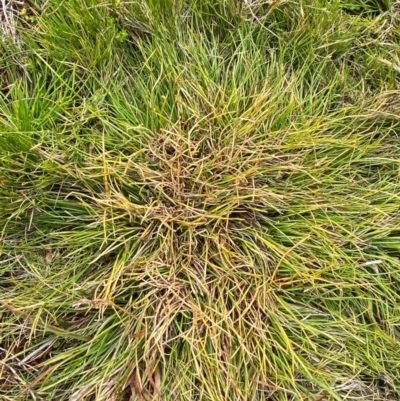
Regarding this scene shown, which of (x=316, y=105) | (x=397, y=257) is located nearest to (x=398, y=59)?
(x=316, y=105)

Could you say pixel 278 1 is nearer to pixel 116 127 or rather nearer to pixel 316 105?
pixel 316 105

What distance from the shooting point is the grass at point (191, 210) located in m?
1.18

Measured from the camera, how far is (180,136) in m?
1.23

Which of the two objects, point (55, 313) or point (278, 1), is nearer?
point (55, 313)

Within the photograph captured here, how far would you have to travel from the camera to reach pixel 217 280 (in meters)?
1.20

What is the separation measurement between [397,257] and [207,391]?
575 millimetres

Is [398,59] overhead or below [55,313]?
overhead

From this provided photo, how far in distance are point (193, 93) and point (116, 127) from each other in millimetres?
208

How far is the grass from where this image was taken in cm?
118

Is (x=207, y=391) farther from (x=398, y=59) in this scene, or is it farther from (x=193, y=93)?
(x=398, y=59)

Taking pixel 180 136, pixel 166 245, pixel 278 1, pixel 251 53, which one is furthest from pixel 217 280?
pixel 278 1

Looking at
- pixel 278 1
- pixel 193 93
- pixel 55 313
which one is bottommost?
pixel 55 313

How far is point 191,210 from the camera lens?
1224mm

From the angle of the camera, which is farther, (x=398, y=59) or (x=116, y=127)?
(x=398, y=59)
